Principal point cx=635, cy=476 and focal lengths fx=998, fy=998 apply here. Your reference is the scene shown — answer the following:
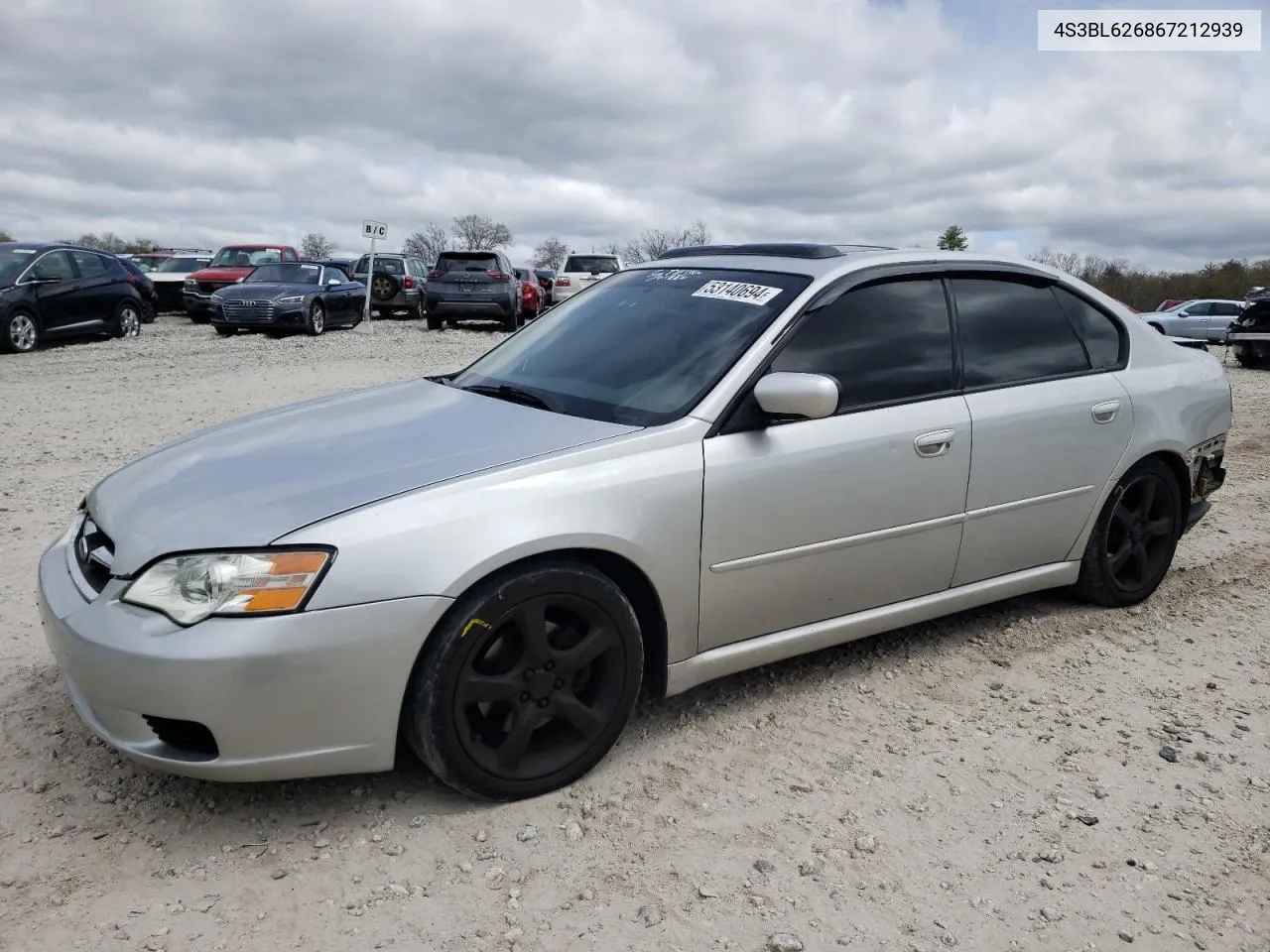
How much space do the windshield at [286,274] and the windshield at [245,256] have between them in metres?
3.37

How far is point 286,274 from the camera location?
1847 centimetres

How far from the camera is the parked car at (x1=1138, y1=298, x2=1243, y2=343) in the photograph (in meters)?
27.4

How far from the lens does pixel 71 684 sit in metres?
2.75

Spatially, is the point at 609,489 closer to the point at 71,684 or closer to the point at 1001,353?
the point at 71,684

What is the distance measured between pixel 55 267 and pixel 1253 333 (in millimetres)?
20351

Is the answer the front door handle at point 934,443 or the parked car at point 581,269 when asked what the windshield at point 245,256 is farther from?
the front door handle at point 934,443

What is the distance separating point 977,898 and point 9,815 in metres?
2.57

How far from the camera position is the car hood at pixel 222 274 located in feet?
68.5

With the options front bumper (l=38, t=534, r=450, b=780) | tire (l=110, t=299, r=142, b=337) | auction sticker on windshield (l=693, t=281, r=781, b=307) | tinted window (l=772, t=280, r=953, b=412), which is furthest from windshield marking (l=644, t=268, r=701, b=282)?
tire (l=110, t=299, r=142, b=337)

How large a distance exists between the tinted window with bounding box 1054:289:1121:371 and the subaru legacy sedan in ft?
0.05

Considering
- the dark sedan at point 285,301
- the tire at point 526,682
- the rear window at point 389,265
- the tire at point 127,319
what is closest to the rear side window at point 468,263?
the dark sedan at point 285,301

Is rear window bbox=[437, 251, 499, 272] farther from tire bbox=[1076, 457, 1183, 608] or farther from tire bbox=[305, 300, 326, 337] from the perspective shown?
tire bbox=[1076, 457, 1183, 608]

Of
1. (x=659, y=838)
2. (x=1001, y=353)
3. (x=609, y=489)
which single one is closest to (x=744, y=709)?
(x=659, y=838)

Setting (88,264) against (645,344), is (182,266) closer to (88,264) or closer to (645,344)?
(88,264)
